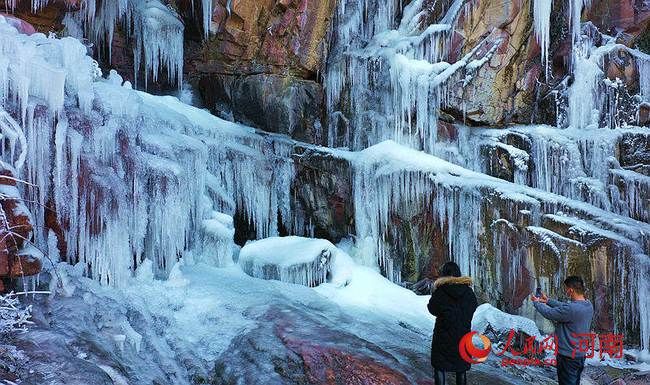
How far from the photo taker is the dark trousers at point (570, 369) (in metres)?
4.48

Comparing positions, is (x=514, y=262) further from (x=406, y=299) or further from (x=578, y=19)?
(x=578, y=19)

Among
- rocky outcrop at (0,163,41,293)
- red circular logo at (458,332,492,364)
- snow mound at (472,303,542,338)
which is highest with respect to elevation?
rocky outcrop at (0,163,41,293)

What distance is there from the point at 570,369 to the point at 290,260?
560cm

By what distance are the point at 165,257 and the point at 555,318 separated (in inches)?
216

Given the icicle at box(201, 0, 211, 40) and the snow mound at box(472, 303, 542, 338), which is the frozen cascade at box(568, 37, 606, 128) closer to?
the snow mound at box(472, 303, 542, 338)

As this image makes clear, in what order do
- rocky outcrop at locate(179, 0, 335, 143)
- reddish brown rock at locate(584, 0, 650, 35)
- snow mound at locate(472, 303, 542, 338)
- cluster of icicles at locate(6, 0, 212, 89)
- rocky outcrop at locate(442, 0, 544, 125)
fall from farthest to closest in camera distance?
reddish brown rock at locate(584, 0, 650, 35)
rocky outcrop at locate(179, 0, 335, 143)
cluster of icicles at locate(6, 0, 212, 89)
rocky outcrop at locate(442, 0, 544, 125)
snow mound at locate(472, 303, 542, 338)

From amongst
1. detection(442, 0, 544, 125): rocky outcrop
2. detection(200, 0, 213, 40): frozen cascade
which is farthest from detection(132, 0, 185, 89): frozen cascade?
detection(442, 0, 544, 125): rocky outcrop

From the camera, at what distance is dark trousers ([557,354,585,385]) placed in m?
4.48

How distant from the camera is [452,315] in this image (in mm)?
4359

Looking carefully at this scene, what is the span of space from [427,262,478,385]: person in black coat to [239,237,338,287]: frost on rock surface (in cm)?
507

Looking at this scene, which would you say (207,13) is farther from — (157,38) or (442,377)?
(442,377)

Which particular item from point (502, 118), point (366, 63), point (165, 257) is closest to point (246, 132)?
point (366, 63)

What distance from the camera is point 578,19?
1322 cm

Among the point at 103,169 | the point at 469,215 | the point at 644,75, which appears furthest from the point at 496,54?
the point at 103,169
